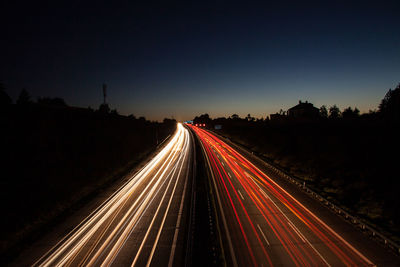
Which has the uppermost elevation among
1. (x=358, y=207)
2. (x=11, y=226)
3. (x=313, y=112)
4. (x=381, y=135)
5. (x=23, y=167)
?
(x=313, y=112)

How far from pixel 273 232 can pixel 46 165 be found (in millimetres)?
31556

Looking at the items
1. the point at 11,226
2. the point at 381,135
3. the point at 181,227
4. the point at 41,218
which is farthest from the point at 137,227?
the point at 381,135

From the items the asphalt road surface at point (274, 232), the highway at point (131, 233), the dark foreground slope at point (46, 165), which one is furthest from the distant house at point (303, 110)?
the highway at point (131, 233)

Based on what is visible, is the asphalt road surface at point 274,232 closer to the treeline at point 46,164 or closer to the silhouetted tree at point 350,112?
the treeline at point 46,164

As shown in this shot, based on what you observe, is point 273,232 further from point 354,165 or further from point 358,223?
point 354,165

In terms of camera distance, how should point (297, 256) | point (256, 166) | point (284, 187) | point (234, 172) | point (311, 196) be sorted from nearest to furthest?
point (297, 256), point (311, 196), point (284, 187), point (234, 172), point (256, 166)

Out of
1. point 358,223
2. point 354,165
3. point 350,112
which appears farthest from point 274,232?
point 350,112

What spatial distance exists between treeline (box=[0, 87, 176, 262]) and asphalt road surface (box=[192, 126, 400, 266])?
15.9 meters

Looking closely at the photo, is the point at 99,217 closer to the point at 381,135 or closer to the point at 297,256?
the point at 297,256

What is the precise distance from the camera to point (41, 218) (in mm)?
16750

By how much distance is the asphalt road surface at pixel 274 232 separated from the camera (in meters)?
11.2

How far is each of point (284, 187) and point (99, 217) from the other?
20730mm

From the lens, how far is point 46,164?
27.0m

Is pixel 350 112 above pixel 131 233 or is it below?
above
